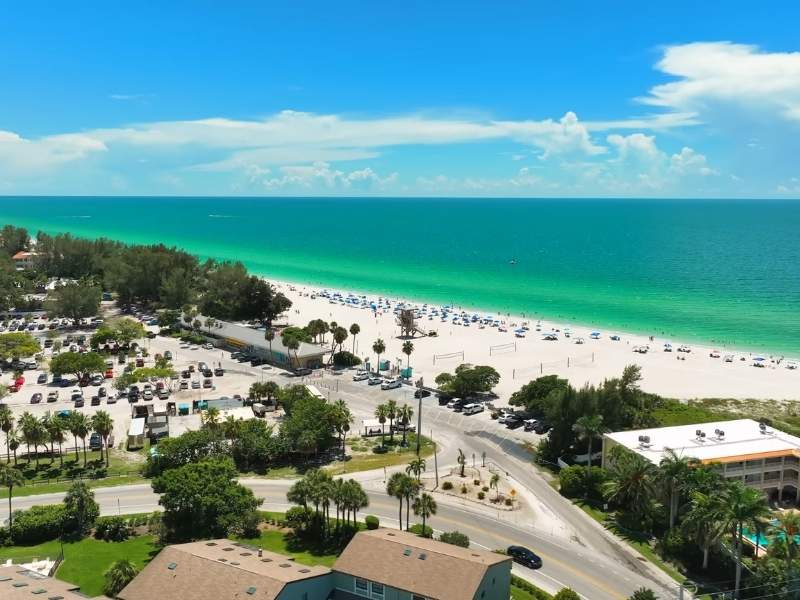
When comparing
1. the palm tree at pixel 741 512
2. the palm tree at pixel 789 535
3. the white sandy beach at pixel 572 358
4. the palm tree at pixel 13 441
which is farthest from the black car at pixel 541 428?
the palm tree at pixel 13 441

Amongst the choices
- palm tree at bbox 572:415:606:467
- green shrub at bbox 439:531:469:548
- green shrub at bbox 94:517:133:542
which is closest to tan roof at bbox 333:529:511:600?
green shrub at bbox 439:531:469:548

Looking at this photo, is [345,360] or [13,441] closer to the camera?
[13,441]

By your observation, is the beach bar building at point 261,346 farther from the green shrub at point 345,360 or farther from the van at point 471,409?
the van at point 471,409

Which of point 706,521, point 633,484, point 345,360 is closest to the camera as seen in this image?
point 706,521

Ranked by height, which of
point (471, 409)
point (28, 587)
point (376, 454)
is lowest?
point (376, 454)

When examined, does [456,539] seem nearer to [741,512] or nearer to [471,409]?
[741,512]

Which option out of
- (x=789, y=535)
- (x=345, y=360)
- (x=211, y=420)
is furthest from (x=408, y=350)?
(x=789, y=535)

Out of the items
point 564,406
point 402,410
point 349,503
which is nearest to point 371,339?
point 402,410

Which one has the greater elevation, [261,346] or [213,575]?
[261,346]
